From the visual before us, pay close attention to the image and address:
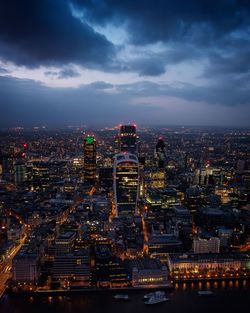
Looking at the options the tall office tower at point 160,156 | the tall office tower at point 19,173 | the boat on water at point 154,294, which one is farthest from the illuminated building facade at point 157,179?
the boat on water at point 154,294

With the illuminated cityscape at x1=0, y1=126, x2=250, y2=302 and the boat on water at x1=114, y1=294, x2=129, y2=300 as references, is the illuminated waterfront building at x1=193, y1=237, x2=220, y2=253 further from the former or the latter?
the boat on water at x1=114, y1=294, x2=129, y2=300

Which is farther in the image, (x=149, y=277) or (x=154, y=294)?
(x=149, y=277)

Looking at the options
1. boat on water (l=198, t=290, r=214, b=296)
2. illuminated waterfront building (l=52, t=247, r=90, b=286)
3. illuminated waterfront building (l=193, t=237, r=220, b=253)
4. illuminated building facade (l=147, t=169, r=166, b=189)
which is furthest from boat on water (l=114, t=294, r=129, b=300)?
illuminated building facade (l=147, t=169, r=166, b=189)

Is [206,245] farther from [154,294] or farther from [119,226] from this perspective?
[119,226]

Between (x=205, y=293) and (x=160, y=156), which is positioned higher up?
(x=160, y=156)

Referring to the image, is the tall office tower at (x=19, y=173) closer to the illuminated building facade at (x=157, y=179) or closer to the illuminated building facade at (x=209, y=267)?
the illuminated building facade at (x=157, y=179)

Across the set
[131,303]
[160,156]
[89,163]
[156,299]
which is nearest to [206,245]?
[156,299]

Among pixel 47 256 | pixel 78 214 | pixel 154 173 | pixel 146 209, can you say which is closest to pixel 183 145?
pixel 154 173

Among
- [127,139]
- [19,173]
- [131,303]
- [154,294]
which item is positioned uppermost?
[127,139]
